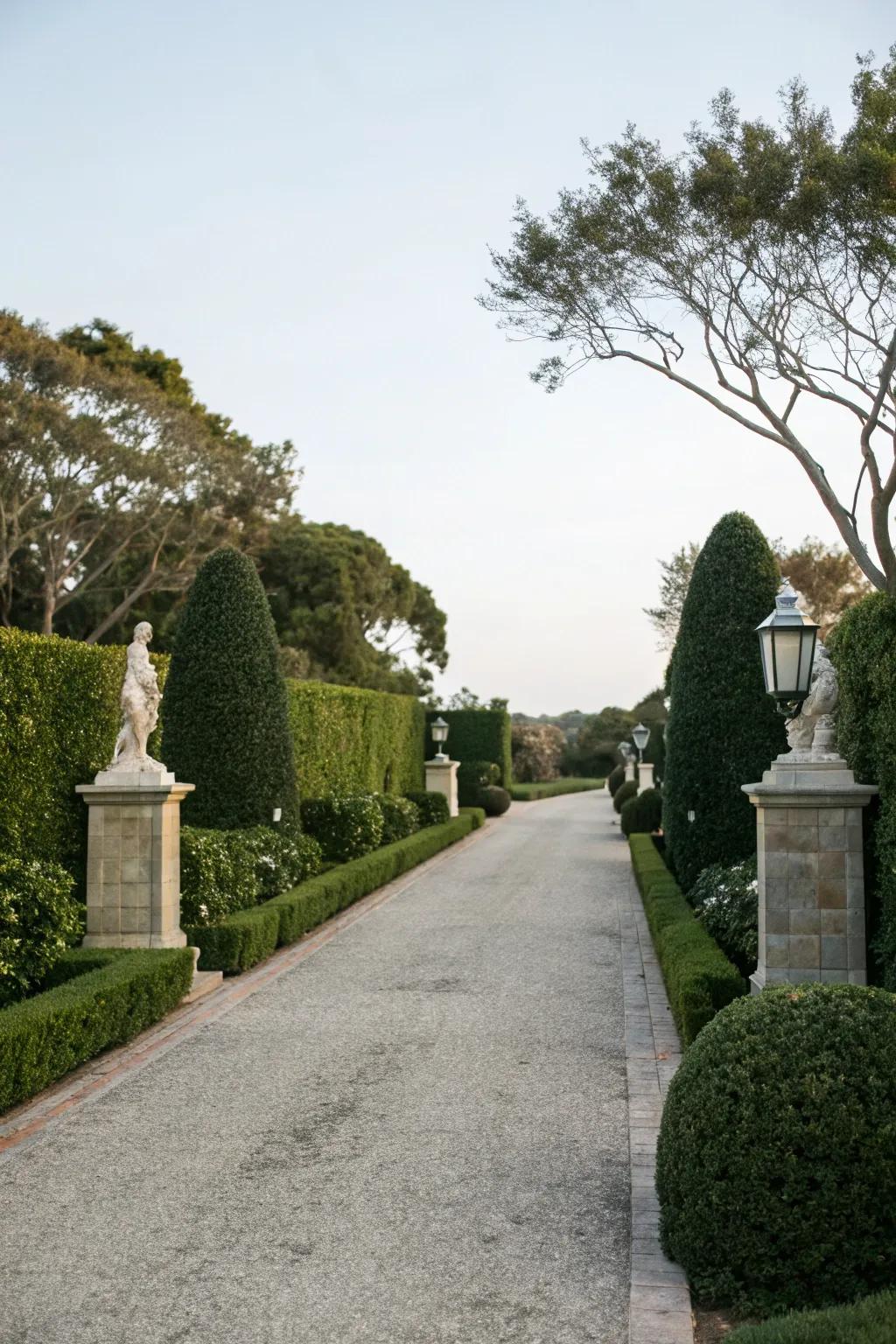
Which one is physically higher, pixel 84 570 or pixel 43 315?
pixel 43 315

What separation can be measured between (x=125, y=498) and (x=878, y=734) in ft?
76.1

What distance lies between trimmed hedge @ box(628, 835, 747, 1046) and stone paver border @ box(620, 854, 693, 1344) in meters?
0.16

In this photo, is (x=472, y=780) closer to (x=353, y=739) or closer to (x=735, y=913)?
(x=353, y=739)

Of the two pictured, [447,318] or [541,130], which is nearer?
[541,130]

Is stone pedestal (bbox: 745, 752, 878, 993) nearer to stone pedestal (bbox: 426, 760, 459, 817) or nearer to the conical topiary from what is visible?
the conical topiary

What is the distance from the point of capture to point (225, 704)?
42.0 ft

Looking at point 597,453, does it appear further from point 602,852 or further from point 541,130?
point 602,852

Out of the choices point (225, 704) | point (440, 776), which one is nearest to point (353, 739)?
point (225, 704)

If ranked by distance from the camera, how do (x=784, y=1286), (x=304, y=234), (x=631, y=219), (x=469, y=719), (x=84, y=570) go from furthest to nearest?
1. (x=469, y=719)
2. (x=84, y=570)
3. (x=631, y=219)
4. (x=304, y=234)
5. (x=784, y=1286)

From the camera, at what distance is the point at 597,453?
14.2m

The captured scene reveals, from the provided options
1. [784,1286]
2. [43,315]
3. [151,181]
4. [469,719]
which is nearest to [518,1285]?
[784,1286]

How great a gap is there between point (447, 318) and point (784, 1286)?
38.4ft

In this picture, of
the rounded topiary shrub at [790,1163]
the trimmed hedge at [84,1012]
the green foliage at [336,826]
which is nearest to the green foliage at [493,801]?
the green foliage at [336,826]

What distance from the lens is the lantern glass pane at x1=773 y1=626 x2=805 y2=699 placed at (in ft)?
22.1
